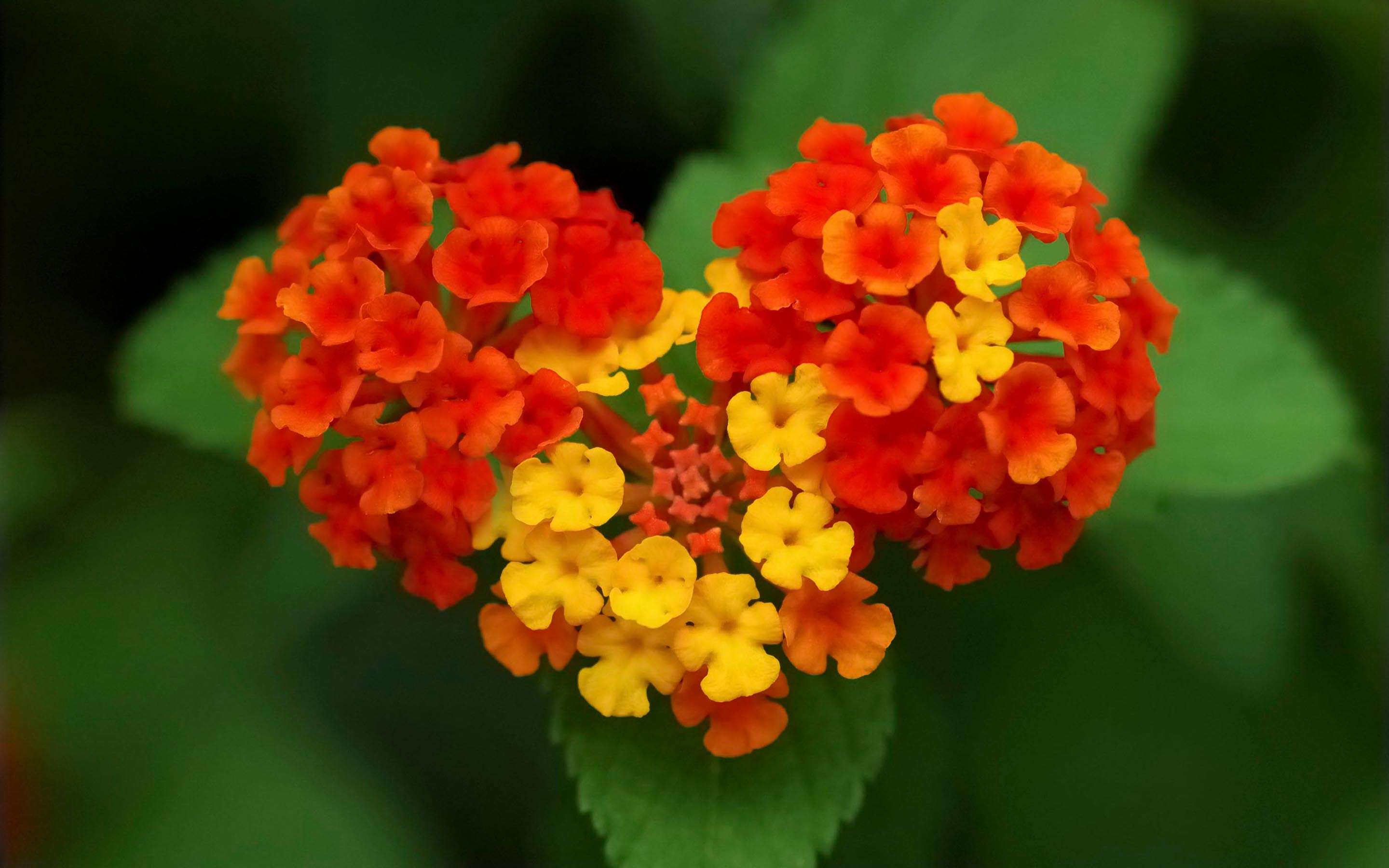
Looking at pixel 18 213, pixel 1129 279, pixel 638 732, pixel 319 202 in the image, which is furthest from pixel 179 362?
pixel 1129 279

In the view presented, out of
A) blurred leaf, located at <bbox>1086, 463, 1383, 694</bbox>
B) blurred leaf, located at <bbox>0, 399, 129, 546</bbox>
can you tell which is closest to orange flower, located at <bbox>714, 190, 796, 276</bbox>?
blurred leaf, located at <bbox>1086, 463, 1383, 694</bbox>

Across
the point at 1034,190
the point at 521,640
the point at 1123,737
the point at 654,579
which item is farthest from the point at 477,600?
the point at 1123,737

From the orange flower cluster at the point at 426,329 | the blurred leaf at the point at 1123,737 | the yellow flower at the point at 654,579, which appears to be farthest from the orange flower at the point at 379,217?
the blurred leaf at the point at 1123,737

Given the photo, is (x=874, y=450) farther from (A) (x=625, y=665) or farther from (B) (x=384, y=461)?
(B) (x=384, y=461)

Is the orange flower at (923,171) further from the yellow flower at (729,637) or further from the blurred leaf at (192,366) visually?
the blurred leaf at (192,366)

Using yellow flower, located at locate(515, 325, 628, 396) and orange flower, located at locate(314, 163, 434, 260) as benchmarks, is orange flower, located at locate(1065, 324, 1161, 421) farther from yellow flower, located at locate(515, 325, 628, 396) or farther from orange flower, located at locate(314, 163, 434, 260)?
orange flower, located at locate(314, 163, 434, 260)
